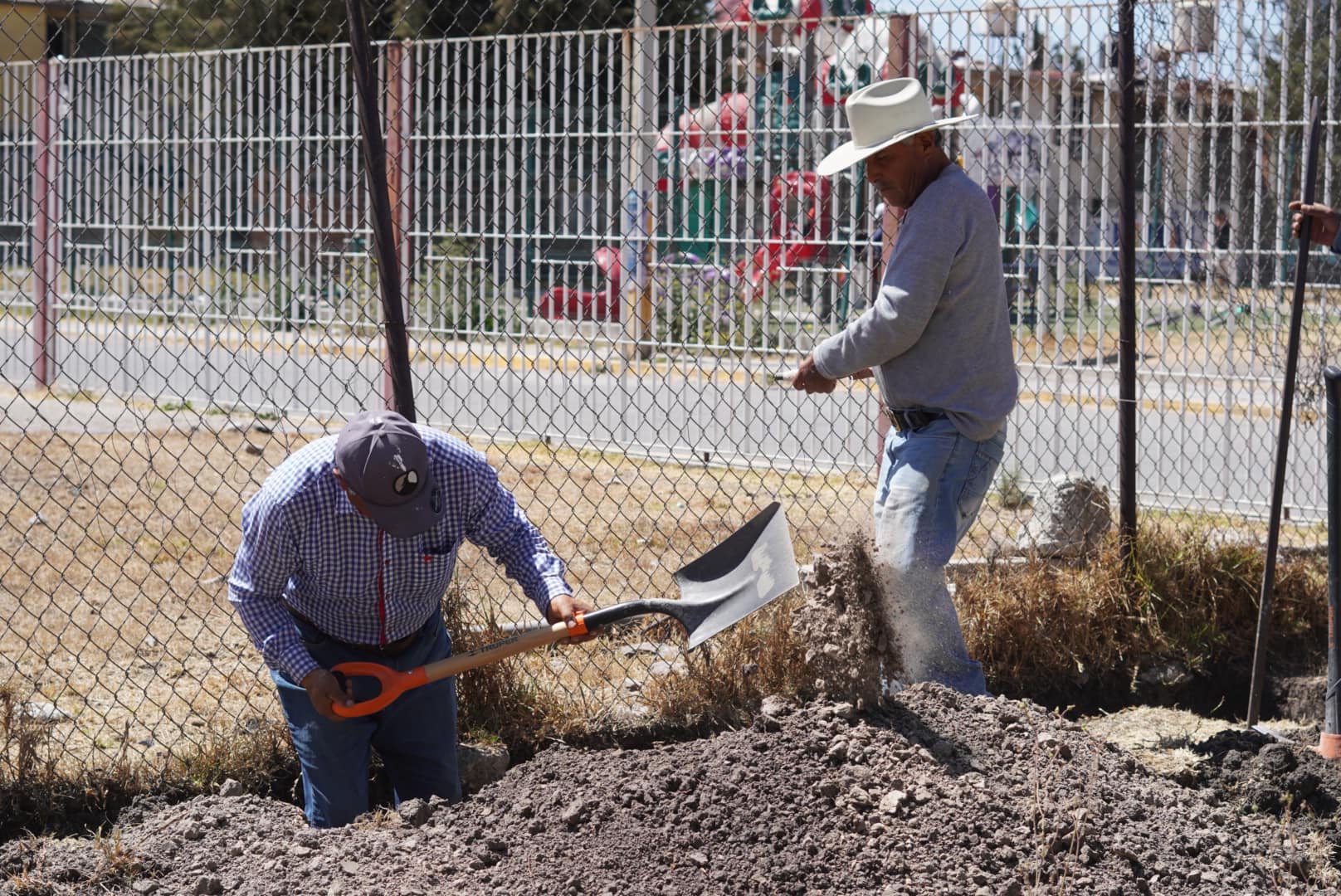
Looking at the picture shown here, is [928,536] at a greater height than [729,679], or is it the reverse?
[928,536]

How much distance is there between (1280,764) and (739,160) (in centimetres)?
498

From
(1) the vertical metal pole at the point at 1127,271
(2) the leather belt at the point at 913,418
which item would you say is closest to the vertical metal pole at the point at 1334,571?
(1) the vertical metal pole at the point at 1127,271

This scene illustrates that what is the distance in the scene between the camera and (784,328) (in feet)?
27.8

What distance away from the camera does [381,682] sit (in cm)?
382

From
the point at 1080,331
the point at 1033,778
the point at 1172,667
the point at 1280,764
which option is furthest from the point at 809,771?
the point at 1080,331

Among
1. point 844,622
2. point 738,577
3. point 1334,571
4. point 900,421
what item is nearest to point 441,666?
point 738,577

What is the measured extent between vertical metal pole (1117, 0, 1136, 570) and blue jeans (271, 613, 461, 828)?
2727 millimetres

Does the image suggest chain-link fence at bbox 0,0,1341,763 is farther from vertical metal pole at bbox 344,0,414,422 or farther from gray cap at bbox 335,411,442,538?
gray cap at bbox 335,411,442,538

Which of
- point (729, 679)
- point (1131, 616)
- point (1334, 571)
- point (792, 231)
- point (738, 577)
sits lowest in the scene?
point (1131, 616)

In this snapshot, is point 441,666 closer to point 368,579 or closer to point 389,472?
point 368,579

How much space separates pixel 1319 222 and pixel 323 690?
360cm

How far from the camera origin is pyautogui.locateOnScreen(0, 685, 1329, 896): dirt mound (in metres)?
3.22

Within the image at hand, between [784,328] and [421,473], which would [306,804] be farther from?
[784,328]

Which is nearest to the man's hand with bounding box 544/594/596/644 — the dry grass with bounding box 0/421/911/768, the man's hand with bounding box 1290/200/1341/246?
the dry grass with bounding box 0/421/911/768
